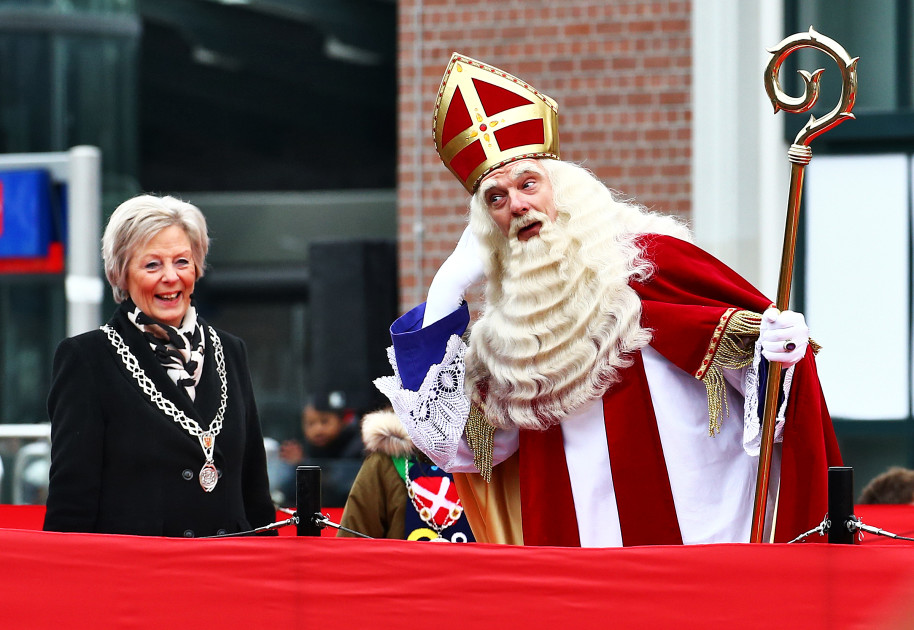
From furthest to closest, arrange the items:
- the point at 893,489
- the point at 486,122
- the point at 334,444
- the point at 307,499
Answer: the point at 334,444 < the point at 893,489 < the point at 486,122 < the point at 307,499

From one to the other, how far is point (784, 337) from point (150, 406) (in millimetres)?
1496

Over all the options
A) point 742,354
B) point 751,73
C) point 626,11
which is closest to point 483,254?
point 742,354

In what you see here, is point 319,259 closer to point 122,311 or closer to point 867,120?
point 867,120

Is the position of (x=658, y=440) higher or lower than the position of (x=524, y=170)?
A: lower

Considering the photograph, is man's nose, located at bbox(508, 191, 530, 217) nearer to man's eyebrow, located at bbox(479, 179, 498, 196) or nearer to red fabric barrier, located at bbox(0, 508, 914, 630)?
man's eyebrow, located at bbox(479, 179, 498, 196)

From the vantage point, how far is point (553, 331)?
3230mm

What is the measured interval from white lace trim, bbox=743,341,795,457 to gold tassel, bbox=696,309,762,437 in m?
0.04

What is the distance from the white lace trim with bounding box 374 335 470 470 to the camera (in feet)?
10.7

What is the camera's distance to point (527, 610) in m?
2.62

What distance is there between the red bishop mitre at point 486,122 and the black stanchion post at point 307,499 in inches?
40.4

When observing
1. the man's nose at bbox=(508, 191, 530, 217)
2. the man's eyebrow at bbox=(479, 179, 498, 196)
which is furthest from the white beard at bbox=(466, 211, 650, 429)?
the man's eyebrow at bbox=(479, 179, 498, 196)

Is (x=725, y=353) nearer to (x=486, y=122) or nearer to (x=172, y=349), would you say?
(x=486, y=122)

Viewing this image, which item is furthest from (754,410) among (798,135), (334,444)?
(334,444)

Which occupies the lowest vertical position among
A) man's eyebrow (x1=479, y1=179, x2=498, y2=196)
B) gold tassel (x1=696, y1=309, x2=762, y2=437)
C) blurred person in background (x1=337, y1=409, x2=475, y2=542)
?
blurred person in background (x1=337, y1=409, x2=475, y2=542)
